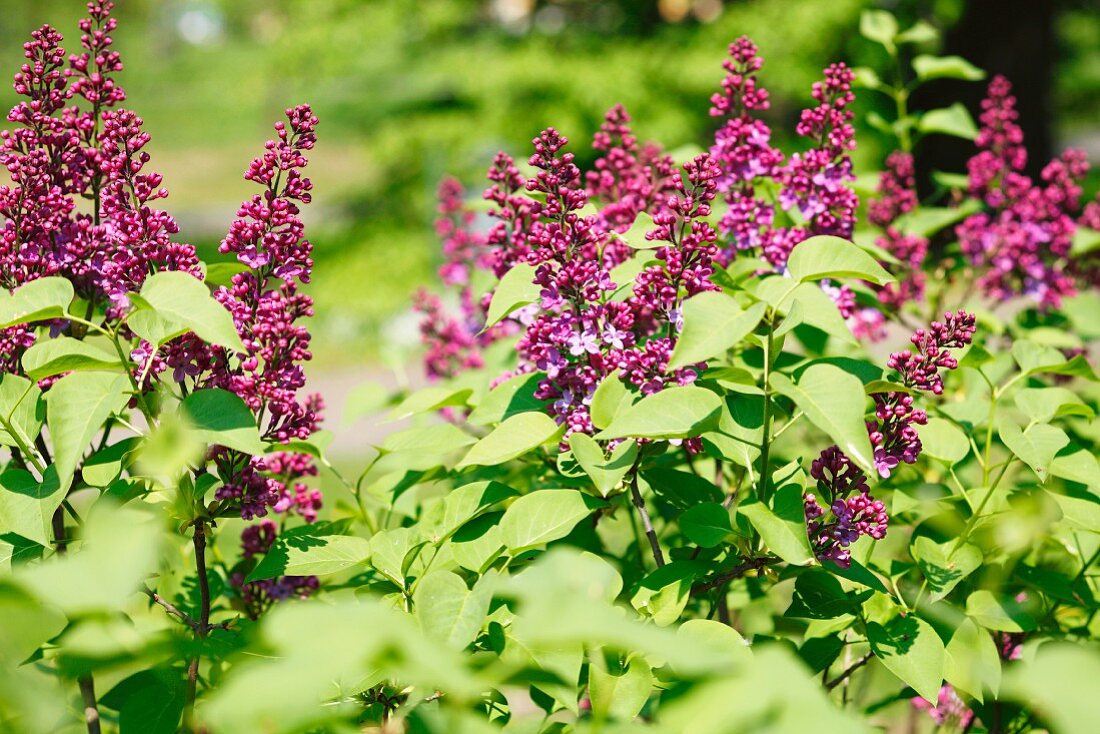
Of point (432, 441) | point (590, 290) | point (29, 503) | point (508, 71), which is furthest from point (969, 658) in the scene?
point (508, 71)

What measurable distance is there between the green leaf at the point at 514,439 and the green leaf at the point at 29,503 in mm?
547

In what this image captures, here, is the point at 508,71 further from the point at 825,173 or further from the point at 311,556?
the point at 311,556

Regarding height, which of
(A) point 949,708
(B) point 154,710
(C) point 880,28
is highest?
(C) point 880,28

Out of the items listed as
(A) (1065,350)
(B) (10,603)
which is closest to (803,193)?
(A) (1065,350)

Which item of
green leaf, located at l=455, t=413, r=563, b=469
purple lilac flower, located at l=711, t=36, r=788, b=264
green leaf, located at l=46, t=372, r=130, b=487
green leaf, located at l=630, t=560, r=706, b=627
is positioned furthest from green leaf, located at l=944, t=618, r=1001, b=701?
green leaf, located at l=46, t=372, r=130, b=487

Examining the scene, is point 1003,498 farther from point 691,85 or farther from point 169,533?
point 691,85

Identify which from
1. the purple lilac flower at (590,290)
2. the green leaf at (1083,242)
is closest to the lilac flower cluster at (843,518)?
the purple lilac flower at (590,290)

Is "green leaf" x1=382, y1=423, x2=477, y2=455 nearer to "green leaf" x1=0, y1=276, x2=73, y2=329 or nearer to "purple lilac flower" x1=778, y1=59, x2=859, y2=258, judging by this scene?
"green leaf" x1=0, y1=276, x2=73, y2=329

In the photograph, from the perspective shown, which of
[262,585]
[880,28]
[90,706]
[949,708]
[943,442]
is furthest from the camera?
[880,28]

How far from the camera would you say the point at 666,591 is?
145cm

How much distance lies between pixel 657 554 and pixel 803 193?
0.81 m

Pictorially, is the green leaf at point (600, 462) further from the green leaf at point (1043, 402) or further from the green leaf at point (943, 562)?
the green leaf at point (1043, 402)

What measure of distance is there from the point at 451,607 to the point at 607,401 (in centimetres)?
44

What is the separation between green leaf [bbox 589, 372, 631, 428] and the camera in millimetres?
1515
